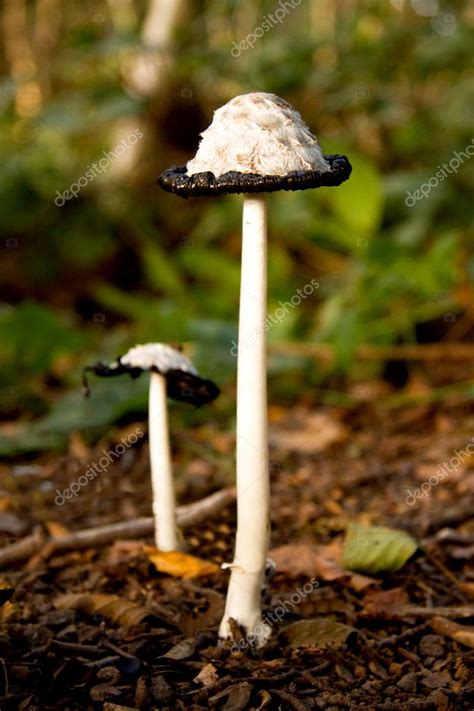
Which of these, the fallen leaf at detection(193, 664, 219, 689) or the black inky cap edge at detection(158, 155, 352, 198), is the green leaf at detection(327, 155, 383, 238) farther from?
the fallen leaf at detection(193, 664, 219, 689)

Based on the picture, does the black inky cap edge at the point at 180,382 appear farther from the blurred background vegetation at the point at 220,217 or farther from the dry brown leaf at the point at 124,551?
the blurred background vegetation at the point at 220,217

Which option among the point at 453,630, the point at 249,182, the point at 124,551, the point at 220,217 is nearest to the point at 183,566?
the point at 124,551

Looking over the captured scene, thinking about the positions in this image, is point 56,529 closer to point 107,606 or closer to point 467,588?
point 107,606

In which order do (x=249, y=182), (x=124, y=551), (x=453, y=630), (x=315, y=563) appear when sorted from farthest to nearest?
1. (x=124, y=551)
2. (x=315, y=563)
3. (x=453, y=630)
4. (x=249, y=182)

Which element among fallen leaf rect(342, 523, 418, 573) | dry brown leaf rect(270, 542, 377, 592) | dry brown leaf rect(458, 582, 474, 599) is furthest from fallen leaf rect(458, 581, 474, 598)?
dry brown leaf rect(270, 542, 377, 592)

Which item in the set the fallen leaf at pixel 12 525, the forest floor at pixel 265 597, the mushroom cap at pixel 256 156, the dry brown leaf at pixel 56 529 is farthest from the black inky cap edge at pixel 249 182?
the fallen leaf at pixel 12 525

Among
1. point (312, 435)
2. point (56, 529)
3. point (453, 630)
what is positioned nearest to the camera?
point (453, 630)

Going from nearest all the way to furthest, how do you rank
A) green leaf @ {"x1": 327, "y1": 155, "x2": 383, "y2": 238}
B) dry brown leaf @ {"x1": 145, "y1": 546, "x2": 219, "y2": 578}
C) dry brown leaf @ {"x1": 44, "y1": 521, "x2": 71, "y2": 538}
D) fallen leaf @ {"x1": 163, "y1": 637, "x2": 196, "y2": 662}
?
1. fallen leaf @ {"x1": 163, "y1": 637, "x2": 196, "y2": 662}
2. dry brown leaf @ {"x1": 145, "y1": 546, "x2": 219, "y2": 578}
3. dry brown leaf @ {"x1": 44, "y1": 521, "x2": 71, "y2": 538}
4. green leaf @ {"x1": 327, "y1": 155, "x2": 383, "y2": 238}
